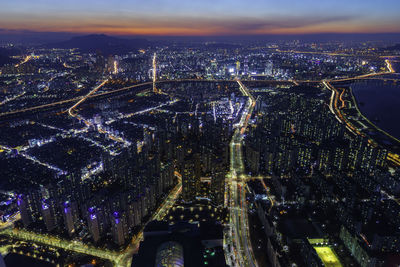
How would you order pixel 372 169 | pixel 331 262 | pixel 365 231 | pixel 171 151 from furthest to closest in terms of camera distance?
pixel 171 151, pixel 372 169, pixel 365 231, pixel 331 262

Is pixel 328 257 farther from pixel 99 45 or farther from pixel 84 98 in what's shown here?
pixel 99 45

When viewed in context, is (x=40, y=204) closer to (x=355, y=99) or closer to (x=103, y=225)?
(x=103, y=225)

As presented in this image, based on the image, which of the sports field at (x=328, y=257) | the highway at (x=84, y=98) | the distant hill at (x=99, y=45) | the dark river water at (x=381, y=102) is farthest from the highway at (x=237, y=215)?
the distant hill at (x=99, y=45)

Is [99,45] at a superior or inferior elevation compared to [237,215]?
superior

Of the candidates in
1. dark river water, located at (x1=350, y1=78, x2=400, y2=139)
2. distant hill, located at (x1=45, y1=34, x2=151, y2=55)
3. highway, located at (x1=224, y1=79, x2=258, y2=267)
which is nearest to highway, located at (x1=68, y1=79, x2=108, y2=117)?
highway, located at (x1=224, y1=79, x2=258, y2=267)

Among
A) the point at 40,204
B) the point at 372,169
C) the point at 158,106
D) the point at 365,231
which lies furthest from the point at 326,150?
the point at 158,106

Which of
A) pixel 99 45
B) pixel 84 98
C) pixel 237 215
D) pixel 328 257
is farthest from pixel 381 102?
pixel 99 45
